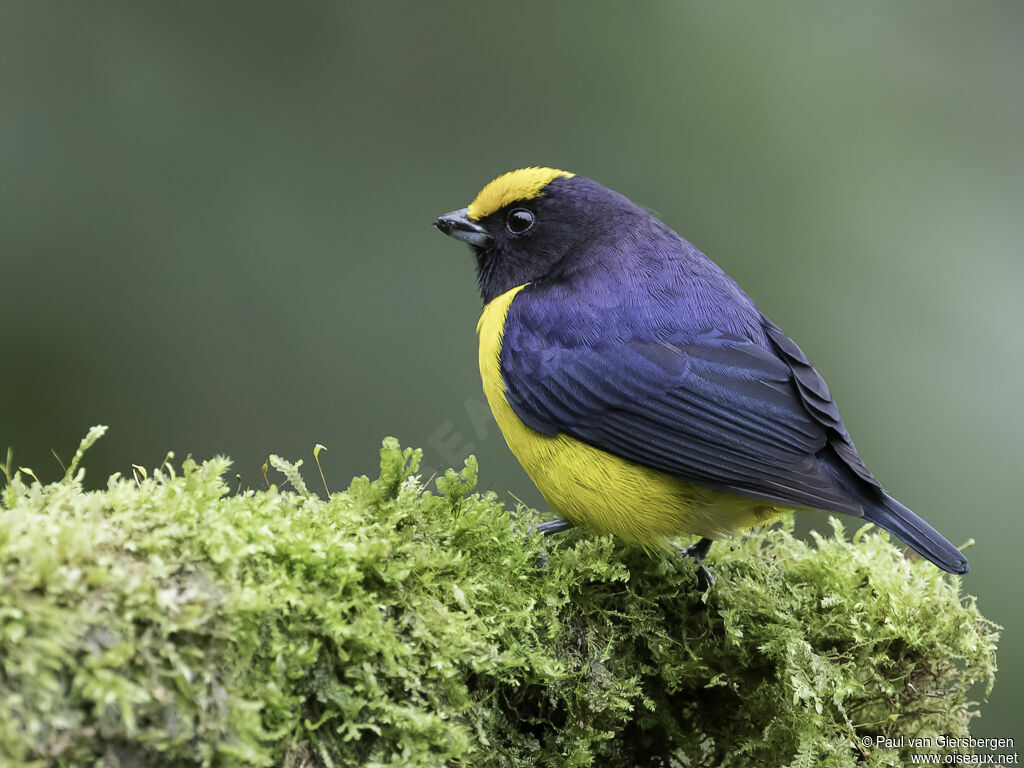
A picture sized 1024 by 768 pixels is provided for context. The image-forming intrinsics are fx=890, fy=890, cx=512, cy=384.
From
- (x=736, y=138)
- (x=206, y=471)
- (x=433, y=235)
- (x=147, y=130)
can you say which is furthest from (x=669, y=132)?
(x=206, y=471)

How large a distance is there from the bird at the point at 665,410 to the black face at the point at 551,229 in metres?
0.14

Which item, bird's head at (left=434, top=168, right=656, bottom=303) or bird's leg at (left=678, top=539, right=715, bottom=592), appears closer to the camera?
bird's leg at (left=678, top=539, right=715, bottom=592)

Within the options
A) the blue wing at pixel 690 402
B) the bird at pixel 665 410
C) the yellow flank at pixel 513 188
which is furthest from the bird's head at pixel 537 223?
the blue wing at pixel 690 402

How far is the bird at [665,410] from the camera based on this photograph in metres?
2.94

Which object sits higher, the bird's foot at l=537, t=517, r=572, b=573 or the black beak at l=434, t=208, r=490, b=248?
the black beak at l=434, t=208, r=490, b=248

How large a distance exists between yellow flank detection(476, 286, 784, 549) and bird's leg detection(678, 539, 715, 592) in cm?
9

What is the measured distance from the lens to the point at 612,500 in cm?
298

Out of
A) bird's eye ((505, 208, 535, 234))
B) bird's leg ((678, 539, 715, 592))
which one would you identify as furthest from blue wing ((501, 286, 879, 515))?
bird's eye ((505, 208, 535, 234))

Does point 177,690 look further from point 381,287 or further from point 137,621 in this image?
point 381,287

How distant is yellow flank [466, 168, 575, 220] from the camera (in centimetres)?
392

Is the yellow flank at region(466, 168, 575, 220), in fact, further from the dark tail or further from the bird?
the dark tail

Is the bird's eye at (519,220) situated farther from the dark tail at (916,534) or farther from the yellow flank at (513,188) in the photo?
the dark tail at (916,534)

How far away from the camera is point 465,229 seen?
403 centimetres

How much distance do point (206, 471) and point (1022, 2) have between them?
6.85 meters
